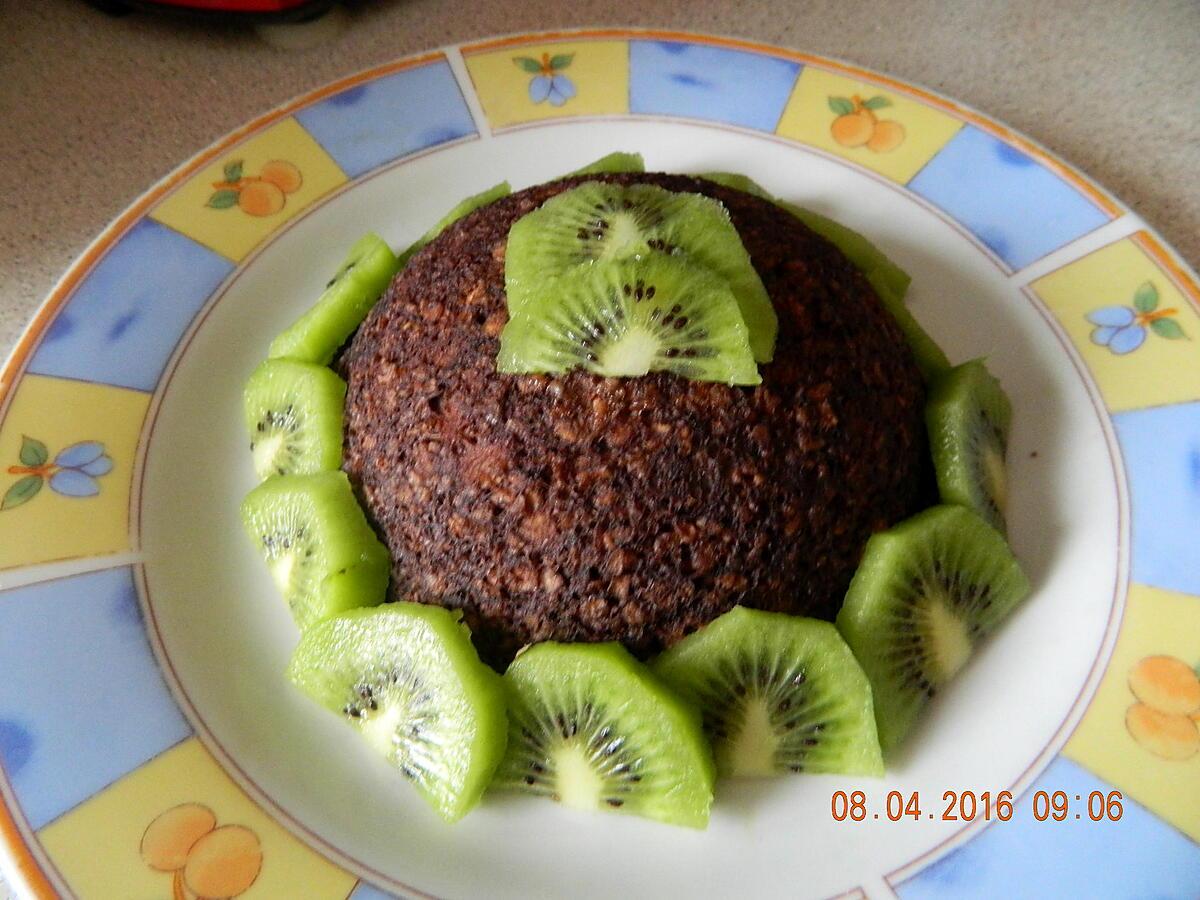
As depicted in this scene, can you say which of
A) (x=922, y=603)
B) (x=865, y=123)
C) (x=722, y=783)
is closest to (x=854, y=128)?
(x=865, y=123)

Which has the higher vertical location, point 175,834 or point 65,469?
point 65,469

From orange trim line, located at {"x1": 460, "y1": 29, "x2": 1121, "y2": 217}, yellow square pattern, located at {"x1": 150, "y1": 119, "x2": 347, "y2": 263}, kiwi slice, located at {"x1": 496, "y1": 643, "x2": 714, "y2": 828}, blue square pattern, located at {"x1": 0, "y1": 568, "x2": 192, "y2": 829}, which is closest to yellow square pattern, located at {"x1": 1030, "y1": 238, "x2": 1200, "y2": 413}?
orange trim line, located at {"x1": 460, "y1": 29, "x2": 1121, "y2": 217}

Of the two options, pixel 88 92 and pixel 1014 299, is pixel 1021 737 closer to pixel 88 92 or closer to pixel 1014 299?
pixel 1014 299

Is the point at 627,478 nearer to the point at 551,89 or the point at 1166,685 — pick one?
the point at 1166,685

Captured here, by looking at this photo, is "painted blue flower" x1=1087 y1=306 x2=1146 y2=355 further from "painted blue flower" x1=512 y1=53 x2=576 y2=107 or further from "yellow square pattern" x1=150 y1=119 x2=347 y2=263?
"yellow square pattern" x1=150 y1=119 x2=347 y2=263

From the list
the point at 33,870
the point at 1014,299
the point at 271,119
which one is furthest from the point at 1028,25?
the point at 33,870

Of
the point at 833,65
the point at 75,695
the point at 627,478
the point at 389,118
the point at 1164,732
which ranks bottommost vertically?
the point at 75,695
